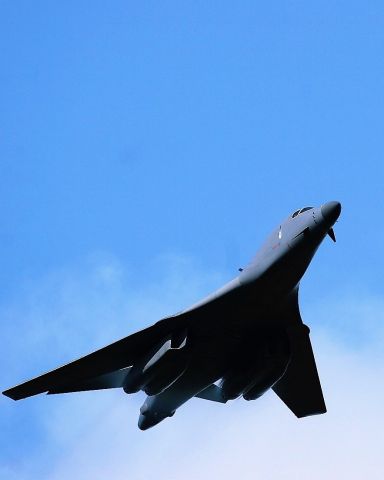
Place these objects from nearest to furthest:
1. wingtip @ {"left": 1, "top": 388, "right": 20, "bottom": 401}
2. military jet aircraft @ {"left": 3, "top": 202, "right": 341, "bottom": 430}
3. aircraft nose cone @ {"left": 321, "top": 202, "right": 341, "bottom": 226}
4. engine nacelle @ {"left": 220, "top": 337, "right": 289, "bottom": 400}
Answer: aircraft nose cone @ {"left": 321, "top": 202, "right": 341, "bottom": 226} → military jet aircraft @ {"left": 3, "top": 202, "right": 341, "bottom": 430} → wingtip @ {"left": 1, "top": 388, "right": 20, "bottom": 401} → engine nacelle @ {"left": 220, "top": 337, "right": 289, "bottom": 400}

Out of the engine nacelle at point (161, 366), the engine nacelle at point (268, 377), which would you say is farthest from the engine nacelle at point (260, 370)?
the engine nacelle at point (161, 366)

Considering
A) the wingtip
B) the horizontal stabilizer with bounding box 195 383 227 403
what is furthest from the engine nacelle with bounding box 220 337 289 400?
the wingtip

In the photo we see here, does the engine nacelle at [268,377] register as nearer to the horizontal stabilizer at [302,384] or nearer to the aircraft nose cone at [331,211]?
the horizontal stabilizer at [302,384]

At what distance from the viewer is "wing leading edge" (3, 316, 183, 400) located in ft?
100

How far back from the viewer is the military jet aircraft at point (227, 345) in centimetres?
2836

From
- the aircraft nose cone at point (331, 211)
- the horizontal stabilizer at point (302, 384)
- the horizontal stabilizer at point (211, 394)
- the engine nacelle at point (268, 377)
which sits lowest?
the engine nacelle at point (268, 377)

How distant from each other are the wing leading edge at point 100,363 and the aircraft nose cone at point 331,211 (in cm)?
655

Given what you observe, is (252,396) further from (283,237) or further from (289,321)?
(283,237)

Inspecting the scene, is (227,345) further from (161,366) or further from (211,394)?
(211,394)

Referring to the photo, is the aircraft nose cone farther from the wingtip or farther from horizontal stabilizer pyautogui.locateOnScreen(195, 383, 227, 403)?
the wingtip

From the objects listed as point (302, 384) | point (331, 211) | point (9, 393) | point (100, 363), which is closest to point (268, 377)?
point (302, 384)

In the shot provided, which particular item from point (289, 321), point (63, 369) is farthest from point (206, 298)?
point (63, 369)

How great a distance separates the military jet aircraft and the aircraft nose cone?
0.10 feet

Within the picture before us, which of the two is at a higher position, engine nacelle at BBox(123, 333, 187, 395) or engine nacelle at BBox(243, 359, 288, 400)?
engine nacelle at BBox(123, 333, 187, 395)
